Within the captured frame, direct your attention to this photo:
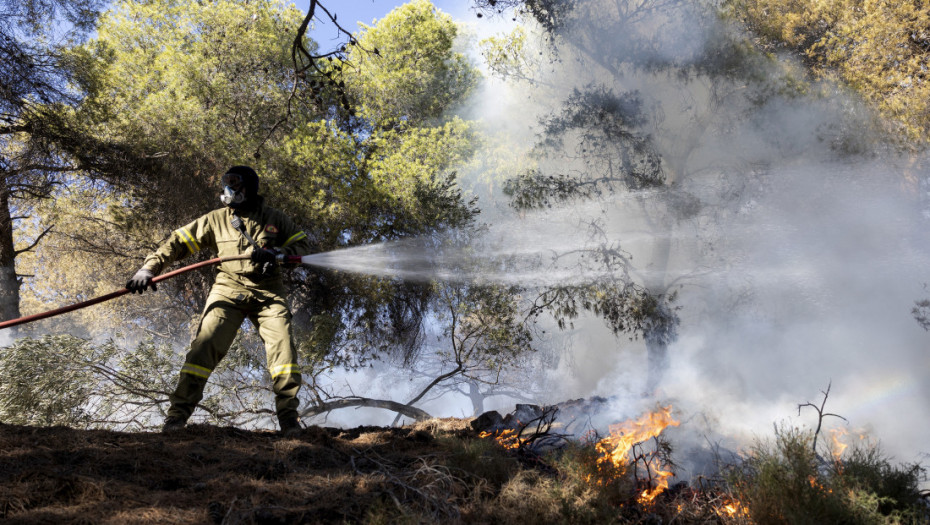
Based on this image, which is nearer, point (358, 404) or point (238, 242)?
point (238, 242)

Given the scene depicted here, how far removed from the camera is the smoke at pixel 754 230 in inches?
304

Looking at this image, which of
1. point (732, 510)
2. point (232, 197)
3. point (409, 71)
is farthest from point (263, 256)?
point (409, 71)

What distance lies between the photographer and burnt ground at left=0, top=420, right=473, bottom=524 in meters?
2.01

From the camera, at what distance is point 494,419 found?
5141 mm

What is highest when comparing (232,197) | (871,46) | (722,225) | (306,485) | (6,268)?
(871,46)

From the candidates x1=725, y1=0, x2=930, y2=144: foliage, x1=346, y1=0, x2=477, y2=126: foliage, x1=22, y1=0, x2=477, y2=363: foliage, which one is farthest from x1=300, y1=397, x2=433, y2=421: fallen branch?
x1=725, y1=0, x2=930, y2=144: foliage

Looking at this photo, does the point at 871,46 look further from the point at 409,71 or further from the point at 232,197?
the point at 232,197

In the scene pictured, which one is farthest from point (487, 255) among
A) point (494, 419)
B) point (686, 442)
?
point (686, 442)

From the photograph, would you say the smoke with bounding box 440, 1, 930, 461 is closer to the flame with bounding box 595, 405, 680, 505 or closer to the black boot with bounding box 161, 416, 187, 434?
the flame with bounding box 595, 405, 680, 505

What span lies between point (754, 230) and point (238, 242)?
888 cm

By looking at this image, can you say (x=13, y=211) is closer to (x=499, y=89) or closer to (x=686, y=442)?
(x=499, y=89)

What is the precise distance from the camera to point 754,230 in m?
9.30

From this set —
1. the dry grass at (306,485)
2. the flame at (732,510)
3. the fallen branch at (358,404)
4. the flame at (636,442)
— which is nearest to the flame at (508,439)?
the dry grass at (306,485)

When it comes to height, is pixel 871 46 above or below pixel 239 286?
above
